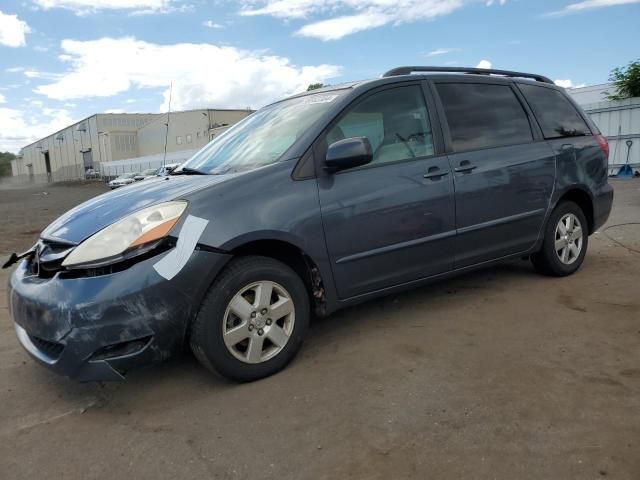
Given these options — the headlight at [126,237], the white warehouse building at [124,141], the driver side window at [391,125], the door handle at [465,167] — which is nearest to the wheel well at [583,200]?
the door handle at [465,167]

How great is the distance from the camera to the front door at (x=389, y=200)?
3297mm

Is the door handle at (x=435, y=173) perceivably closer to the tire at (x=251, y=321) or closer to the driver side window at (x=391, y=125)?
the driver side window at (x=391, y=125)

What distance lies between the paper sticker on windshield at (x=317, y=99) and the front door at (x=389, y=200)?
188 millimetres

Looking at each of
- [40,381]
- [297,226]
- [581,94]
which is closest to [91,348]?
[40,381]

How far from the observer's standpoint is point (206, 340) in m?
2.80

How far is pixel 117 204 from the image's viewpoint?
3078 millimetres

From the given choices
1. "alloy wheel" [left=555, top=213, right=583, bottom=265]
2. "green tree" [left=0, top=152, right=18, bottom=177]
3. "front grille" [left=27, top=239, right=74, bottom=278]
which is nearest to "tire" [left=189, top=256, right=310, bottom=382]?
"front grille" [left=27, top=239, right=74, bottom=278]

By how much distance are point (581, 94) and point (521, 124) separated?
781 inches

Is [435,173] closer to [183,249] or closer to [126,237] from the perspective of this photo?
[183,249]

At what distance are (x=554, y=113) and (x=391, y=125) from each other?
75.2 inches

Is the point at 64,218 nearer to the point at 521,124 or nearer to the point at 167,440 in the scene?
the point at 167,440

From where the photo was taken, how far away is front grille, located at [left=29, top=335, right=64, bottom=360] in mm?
2725

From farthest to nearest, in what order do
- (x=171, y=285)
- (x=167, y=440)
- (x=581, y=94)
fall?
(x=581, y=94) → (x=171, y=285) → (x=167, y=440)

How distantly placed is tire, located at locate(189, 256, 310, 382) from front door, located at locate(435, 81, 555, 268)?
1.44 metres
